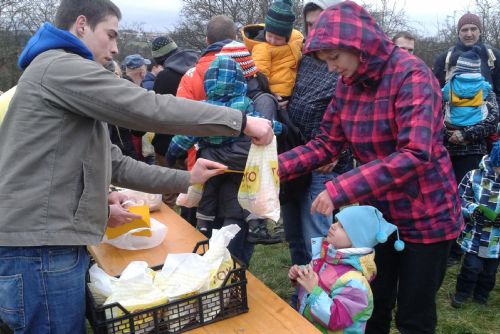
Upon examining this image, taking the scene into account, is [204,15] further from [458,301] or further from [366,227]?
[366,227]

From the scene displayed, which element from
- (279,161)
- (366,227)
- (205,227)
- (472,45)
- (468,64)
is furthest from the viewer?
(472,45)

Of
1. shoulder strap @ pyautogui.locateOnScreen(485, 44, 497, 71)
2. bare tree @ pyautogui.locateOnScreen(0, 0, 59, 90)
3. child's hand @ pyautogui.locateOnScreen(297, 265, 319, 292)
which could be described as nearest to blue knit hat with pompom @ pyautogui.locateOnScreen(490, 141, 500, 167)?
shoulder strap @ pyautogui.locateOnScreen(485, 44, 497, 71)

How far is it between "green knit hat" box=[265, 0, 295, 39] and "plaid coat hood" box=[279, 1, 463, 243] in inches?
40.9

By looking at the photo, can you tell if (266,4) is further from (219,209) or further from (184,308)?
(184,308)

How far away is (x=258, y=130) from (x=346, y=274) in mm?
766

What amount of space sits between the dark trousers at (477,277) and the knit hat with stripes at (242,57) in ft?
6.99

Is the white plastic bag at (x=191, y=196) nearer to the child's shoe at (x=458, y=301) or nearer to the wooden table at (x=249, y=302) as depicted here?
the wooden table at (x=249, y=302)

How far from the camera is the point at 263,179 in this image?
1995 mm

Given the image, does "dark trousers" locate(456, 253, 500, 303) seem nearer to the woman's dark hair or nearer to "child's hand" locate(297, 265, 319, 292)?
"child's hand" locate(297, 265, 319, 292)

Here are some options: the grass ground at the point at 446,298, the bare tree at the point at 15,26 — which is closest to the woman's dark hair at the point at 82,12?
the grass ground at the point at 446,298

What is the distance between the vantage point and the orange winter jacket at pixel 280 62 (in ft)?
10.2

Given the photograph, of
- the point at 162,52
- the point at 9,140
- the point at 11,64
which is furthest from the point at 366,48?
the point at 11,64

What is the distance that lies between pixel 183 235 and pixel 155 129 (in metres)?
1.11

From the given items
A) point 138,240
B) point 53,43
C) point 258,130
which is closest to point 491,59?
point 258,130
